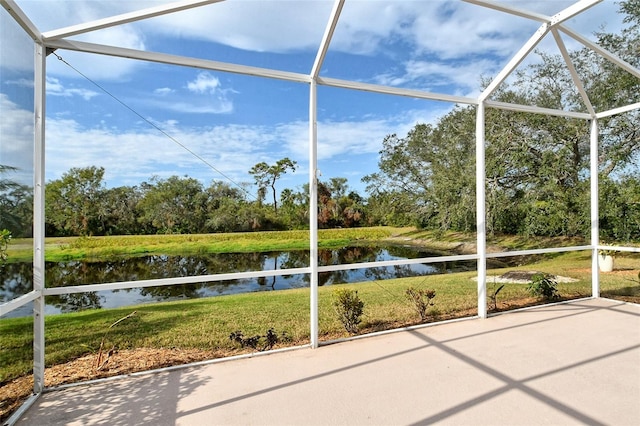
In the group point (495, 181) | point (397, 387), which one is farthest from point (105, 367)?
point (495, 181)

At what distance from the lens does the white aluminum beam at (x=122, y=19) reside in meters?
2.42

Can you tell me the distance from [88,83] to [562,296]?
20.4ft

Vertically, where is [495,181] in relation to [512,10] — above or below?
below

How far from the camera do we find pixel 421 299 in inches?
167

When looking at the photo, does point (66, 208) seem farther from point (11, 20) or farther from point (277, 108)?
point (277, 108)

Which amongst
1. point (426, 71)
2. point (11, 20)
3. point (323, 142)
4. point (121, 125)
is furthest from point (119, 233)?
point (426, 71)

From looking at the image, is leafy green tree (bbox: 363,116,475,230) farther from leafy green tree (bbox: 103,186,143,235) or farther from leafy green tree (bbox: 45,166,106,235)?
leafy green tree (bbox: 45,166,106,235)

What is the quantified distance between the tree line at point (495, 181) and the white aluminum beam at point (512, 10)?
1684 millimetres

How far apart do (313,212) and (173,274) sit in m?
1.37

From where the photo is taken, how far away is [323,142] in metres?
3.66

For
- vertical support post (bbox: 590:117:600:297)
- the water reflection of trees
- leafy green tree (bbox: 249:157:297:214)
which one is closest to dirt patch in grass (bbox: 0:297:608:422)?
the water reflection of trees

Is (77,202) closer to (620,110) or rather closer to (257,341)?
(257,341)

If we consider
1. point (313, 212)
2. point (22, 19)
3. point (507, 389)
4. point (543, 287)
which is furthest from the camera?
point (543, 287)

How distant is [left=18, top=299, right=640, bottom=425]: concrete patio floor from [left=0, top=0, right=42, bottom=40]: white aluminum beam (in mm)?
2499
